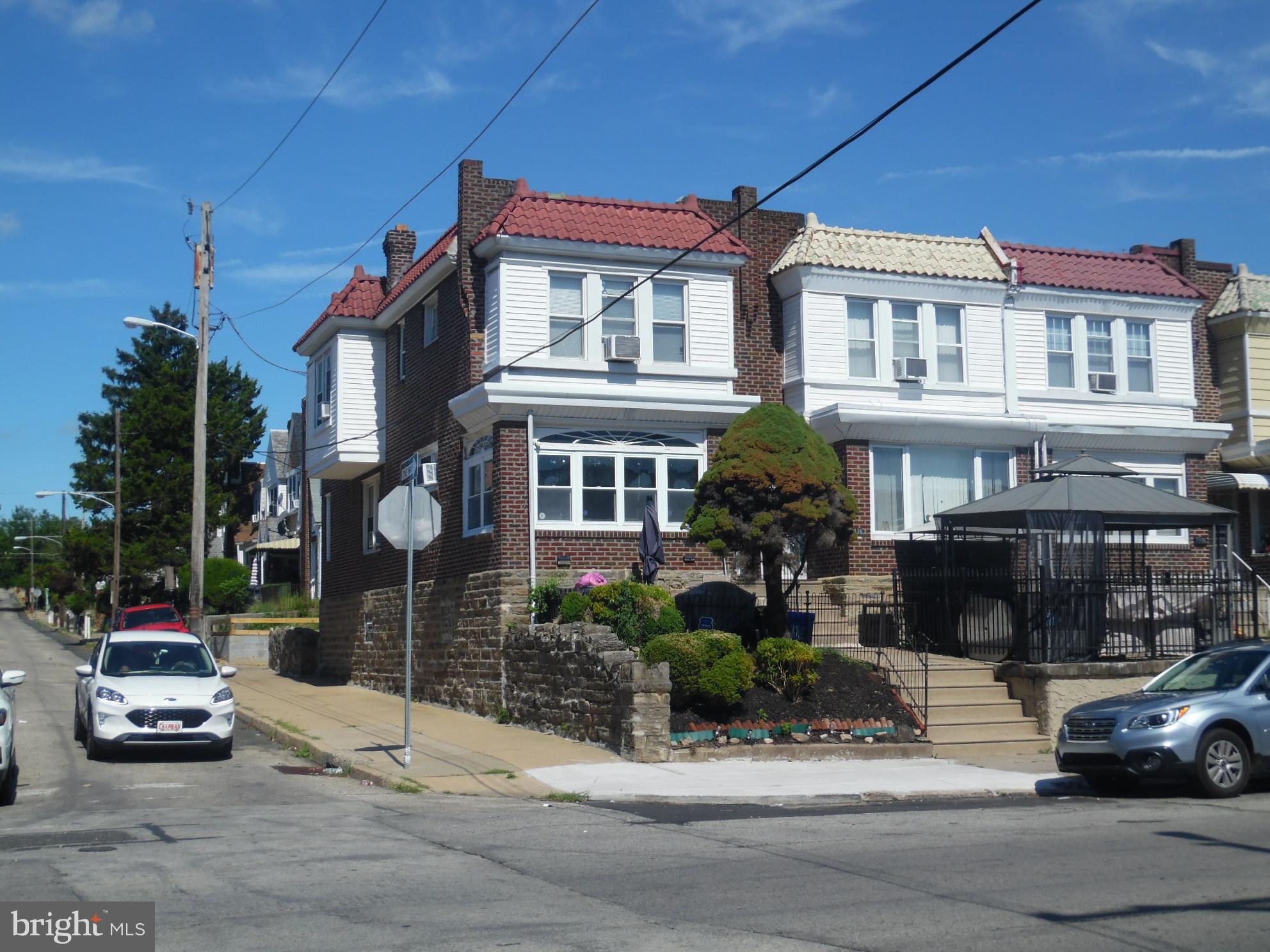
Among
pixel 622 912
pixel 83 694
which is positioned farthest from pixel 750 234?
pixel 622 912

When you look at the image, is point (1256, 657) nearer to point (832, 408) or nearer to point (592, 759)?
point (592, 759)

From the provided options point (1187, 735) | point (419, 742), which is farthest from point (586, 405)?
point (1187, 735)

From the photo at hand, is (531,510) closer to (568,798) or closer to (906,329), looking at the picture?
(568,798)

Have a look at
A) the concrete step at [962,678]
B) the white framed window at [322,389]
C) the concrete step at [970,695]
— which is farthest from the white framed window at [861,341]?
the white framed window at [322,389]

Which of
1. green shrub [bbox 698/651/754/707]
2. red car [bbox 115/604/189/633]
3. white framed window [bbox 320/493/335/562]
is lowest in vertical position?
green shrub [bbox 698/651/754/707]

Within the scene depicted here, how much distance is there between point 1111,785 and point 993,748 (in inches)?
122

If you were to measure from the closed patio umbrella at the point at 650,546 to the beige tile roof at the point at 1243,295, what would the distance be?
15.0 metres

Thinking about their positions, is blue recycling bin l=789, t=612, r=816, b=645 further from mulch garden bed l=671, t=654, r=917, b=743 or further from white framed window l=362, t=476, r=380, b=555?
white framed window l=362, t=476, r=380, b=555

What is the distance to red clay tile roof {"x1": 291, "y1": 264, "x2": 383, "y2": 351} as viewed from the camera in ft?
85.5

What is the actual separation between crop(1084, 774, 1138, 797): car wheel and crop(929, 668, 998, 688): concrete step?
13.9 feet

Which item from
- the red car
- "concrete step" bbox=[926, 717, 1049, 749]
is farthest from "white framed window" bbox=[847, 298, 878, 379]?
the red car

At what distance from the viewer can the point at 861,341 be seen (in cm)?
2327

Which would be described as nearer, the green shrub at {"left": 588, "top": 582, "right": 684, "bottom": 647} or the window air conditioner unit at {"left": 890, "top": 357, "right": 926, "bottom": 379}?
the green shrub at {"left": 588, "top": 582, "right": 684, "bottom": 647}

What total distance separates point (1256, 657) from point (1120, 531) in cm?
724
